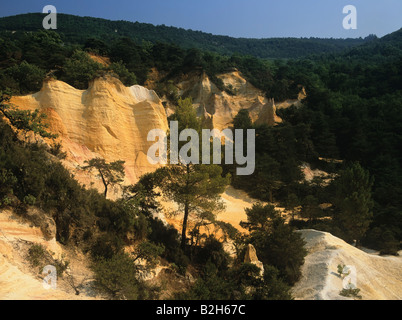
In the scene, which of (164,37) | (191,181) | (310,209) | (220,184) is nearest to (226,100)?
(310,209)

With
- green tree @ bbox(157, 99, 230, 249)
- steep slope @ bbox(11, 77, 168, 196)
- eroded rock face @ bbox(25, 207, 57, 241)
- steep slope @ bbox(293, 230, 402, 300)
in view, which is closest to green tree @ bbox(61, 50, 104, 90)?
steep slope @ bbox(11, 77, 168, 196)

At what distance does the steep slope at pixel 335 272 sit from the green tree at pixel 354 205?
3254 millimetres

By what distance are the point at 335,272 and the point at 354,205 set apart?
9.02 m

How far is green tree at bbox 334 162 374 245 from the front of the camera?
21.2 metres

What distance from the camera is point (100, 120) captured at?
18.5m

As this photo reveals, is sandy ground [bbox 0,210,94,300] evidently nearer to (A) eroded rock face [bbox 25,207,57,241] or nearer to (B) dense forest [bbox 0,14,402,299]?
(A) eroded rock face [bbox 25,207,57,241]

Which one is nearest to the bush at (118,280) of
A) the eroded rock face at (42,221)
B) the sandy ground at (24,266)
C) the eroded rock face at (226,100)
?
the sandy ground at (24,266)

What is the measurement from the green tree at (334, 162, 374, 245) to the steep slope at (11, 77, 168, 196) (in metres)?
13.6

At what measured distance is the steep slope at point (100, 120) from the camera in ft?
57.1

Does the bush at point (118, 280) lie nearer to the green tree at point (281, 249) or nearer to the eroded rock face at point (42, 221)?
the eroded rock face at point (42, 221)

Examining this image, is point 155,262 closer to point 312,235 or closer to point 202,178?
point 202,178

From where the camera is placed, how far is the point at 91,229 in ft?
38.8

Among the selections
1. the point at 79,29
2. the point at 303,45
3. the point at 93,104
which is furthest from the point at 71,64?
the point at 303,45

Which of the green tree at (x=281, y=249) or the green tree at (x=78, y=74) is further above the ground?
the green tree at (x=78, y=74)
